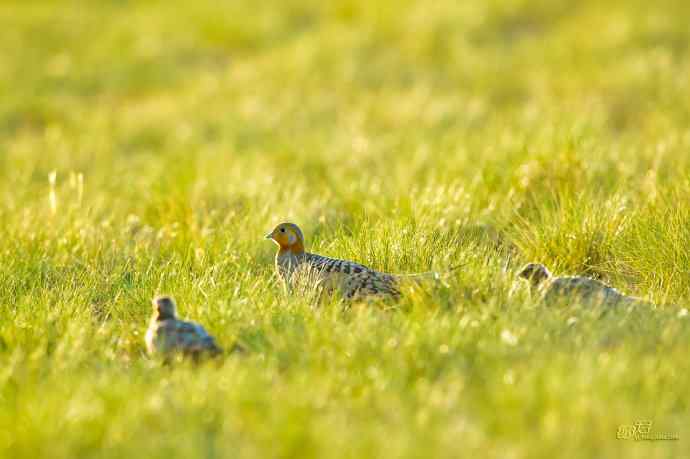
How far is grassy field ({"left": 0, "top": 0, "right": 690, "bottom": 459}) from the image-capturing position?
10.7 feet

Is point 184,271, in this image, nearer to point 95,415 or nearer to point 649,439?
point 95,415

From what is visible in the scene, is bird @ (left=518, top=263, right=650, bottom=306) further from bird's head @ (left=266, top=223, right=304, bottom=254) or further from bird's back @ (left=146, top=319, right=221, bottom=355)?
bird's back @ (left=146, top=319, right=221, bottom=355)

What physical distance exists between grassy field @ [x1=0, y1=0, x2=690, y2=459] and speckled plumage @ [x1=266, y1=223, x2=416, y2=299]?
103 millimetres

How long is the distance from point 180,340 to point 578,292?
5.85 feet

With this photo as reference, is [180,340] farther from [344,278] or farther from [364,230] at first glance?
[364,230]

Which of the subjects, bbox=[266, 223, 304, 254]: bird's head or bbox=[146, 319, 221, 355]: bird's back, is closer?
bbox=[146, 319, 221, 355]: bird's back

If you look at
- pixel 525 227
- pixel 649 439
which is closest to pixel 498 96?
pixel 525 227

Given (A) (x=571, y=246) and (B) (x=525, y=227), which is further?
(B) (x=525, y=227)

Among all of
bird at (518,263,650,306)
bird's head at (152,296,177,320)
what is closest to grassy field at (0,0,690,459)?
bird at (518,263,650,306)

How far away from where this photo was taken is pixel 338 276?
15.2 ft

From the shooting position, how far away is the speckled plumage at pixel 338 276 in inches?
178

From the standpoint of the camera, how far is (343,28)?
13.7m

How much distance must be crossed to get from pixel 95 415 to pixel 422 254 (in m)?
2.15

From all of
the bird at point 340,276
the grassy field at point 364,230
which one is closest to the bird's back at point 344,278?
the bird at point 340,276
